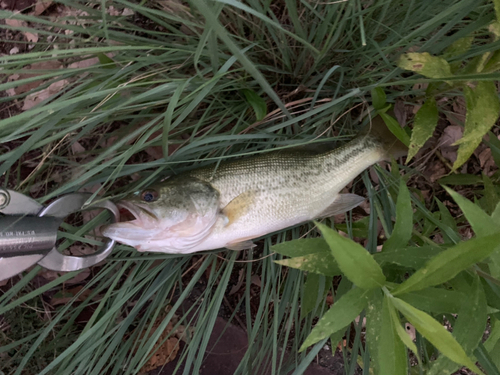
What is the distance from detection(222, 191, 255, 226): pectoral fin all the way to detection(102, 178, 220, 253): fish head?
5 cm

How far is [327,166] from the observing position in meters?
1.85

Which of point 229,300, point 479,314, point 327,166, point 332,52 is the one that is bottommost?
point 229,300

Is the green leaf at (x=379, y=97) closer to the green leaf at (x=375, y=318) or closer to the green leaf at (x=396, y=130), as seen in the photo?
the green leaf at (x=396, y=130)

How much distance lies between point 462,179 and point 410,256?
1.31m

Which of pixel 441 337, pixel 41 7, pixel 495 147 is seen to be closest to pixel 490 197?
pixel 495 147

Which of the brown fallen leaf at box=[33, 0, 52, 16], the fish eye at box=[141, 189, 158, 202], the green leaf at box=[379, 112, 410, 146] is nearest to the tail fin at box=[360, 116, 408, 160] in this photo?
the green leaf at box=[379, 112, 410, 146]

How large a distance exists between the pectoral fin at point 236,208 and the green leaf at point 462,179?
1448 mm

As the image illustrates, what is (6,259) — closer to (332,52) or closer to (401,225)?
(401,225)

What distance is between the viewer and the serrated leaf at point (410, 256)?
1.14 meters

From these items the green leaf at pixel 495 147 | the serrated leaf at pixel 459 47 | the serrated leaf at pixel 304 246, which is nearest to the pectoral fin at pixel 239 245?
the serrated leaf at pixel 304 246

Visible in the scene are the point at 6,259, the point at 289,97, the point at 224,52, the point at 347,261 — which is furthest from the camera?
the point at 289,97

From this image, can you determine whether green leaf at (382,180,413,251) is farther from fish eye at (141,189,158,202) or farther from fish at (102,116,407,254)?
fish eye at (141,189,158,202)

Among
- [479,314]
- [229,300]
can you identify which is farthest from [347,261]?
[229,300]

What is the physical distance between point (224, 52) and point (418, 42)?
108cm
